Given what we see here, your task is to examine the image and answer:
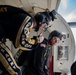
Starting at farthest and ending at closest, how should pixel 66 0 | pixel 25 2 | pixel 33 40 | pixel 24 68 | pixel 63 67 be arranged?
1. pixel 66 0
2. pixel 63 67
3. pixel 25 2
4. pixel 24 68
5. pixel 33 40

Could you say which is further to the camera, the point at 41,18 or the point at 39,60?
the point at 39,60

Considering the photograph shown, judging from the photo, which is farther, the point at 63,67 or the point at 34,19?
the point at 63,67

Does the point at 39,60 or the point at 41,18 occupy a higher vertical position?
the point at 41,18

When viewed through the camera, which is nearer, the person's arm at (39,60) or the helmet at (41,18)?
the helmet at (41,18)

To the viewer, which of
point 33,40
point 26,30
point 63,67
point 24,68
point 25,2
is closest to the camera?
point 26,30

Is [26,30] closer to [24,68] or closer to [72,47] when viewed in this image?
[24,68]

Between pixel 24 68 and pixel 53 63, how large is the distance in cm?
112

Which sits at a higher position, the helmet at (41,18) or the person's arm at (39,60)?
the helmet at (41,18)

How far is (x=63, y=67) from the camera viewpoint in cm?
325

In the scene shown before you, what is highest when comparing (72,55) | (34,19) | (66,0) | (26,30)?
(66,0)

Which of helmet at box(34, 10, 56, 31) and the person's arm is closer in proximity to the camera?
helmet at box(34, 10, 56, 31)

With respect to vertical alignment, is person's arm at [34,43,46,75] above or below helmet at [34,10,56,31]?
below

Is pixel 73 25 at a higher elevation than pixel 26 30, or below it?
higher

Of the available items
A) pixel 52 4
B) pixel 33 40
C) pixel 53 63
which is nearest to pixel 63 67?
pixel 53 63
